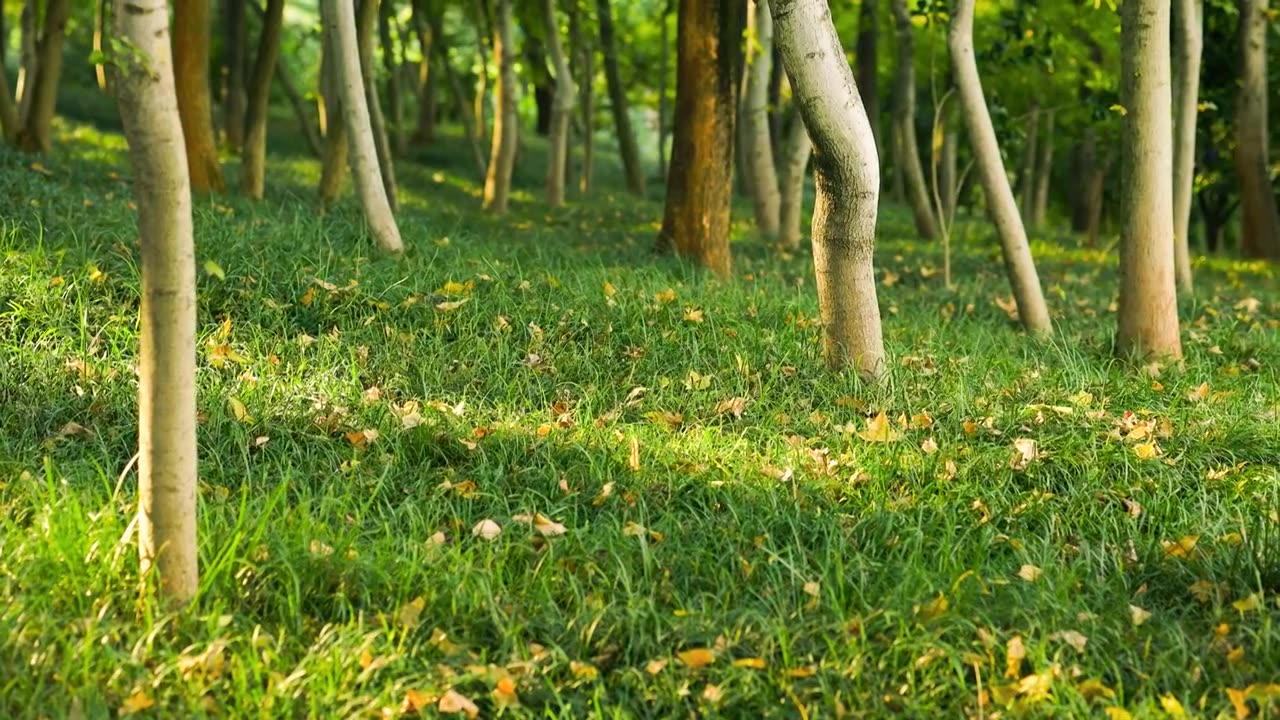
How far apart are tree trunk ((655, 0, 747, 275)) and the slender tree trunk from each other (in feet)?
12.8

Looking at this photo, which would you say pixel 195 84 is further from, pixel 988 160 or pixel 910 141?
pixel 910 141

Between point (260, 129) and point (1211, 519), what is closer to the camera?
point (1211, 519)

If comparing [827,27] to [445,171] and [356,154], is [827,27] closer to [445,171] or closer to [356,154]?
[356,154]

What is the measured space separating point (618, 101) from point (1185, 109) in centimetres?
1058

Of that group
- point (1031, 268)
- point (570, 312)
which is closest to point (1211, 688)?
point (570, 312)

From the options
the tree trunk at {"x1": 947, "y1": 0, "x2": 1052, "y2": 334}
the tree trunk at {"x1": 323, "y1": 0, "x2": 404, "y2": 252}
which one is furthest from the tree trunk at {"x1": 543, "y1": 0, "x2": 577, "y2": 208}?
the tree trunk at {"x1": 947, "y1": 0, "x2": 1052, "y2": 334}

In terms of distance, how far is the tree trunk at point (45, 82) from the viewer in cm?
1123

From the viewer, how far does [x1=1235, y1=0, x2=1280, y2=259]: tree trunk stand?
13.5 m

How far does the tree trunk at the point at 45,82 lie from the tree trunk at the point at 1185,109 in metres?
9.73

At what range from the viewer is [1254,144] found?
47.3ft

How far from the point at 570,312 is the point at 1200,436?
3163mm

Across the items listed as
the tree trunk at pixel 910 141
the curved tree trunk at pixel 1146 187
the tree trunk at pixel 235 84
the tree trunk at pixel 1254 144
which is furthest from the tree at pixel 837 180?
the tree trunk at pixel 235 84

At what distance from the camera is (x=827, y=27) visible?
5.71 m

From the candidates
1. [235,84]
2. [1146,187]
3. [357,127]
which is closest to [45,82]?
[235,84]
